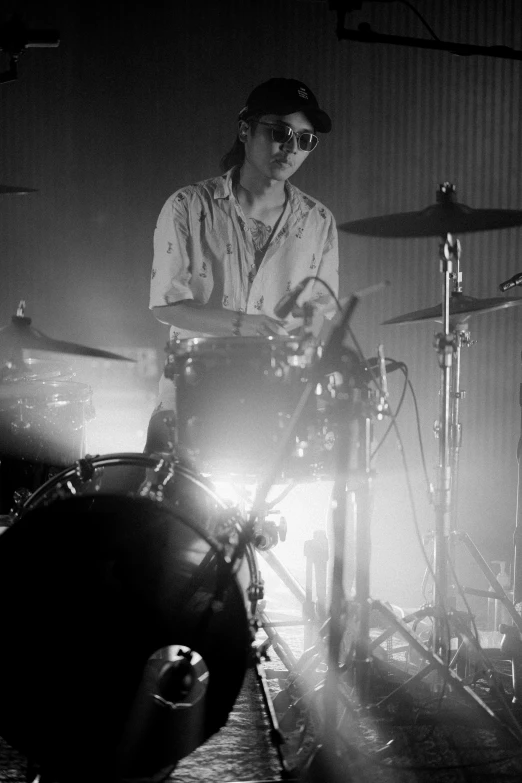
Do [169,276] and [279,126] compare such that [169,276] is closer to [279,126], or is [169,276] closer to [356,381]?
[279,126]

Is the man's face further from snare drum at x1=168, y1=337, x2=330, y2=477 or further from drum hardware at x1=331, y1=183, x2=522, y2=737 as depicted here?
snare drum at x1=168, y1=337, x2=330, y2=477

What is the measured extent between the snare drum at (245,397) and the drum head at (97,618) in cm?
27

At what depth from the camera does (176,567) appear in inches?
85.5

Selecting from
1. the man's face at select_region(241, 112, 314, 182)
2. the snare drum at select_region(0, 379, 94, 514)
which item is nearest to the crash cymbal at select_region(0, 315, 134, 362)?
the snare drum at select_region(0, 379, 94, 514)

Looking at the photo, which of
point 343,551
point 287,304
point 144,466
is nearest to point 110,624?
point 144,466

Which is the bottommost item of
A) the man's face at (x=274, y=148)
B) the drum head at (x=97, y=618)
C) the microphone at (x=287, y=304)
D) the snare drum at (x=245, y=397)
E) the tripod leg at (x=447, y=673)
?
the tripod leg at (x=447, y=673)

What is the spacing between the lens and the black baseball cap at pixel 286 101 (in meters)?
3.19

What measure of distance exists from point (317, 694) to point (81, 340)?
249 cm

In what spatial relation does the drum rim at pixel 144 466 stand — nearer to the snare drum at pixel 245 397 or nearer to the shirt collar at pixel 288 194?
the snare drum at pixel 245 397

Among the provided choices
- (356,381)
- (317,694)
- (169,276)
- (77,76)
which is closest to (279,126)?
(169,276)

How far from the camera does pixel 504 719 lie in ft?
8.44

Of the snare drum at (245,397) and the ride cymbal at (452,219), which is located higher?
the ride cymbal at (452,219)

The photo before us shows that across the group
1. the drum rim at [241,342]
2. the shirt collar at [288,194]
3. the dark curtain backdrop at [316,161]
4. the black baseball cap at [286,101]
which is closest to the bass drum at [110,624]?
the drum rim at [241,342]

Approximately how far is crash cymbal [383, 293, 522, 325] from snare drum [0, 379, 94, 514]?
155cm
